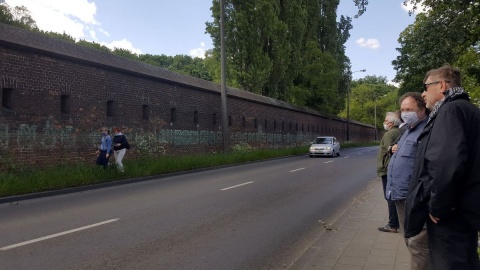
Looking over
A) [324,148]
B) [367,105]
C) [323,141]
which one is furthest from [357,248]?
[367,105]

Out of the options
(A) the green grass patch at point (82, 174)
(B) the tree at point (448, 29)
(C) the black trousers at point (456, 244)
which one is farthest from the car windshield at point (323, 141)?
(C) the black trousers at point (456, 244)

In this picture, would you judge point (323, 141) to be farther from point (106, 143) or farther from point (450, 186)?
point (450, 186)

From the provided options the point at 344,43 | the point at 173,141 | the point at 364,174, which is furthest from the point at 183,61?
the point at 364,174

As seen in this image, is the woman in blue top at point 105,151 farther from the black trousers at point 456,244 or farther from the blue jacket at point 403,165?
the black trousers at point 456,244

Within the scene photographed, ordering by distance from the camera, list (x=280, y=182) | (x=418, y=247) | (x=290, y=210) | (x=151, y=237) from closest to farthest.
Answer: (x=418, y=247) → (x=151, y=237) → (x=290, y=210) → (x=280, y=182)

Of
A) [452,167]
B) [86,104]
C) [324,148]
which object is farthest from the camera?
[324,148]

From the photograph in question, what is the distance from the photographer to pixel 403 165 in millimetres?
3998

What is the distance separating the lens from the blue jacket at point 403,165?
3.93 metres

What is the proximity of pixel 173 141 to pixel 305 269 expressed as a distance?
1771 centimetres

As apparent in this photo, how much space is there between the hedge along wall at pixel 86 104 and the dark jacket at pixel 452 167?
1297cm

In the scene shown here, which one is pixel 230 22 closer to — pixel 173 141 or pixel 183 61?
pixel 173 141

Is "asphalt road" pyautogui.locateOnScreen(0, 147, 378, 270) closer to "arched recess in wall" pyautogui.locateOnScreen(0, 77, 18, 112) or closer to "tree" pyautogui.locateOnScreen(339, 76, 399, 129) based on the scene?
"arched recess in wall" pyautogui.locateOnScreen(0, 77, 18, 112)

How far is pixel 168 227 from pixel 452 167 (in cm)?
541

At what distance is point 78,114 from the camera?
Result: 51.1 ft
